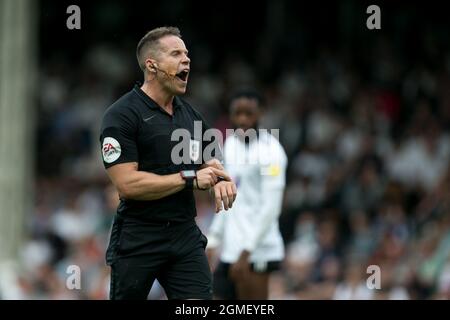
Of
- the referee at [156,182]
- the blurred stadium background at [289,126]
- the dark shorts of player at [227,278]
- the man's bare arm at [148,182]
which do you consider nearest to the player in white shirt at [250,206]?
the dark shorts of player at [227,278]

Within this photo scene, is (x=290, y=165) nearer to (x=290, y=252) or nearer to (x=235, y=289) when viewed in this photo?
(x=290, y=252)

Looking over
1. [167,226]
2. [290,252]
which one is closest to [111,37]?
[290,252]

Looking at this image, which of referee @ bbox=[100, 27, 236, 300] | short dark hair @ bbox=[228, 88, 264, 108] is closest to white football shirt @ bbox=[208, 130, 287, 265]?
short dark hair @ bbox=[228, 88, 264, 108]

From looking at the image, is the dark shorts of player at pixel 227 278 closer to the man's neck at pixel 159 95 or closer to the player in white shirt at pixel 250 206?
the player in white shirt at pixel 250 206

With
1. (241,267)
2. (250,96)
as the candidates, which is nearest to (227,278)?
(241,267)

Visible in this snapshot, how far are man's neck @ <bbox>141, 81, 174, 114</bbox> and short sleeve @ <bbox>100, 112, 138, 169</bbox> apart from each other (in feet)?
0.97

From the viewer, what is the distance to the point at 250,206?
10.0 m

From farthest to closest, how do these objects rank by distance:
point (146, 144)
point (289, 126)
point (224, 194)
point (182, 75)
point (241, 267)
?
point (289, 126)
point (241, 267)
point (182, 75)
point (146, 144)
point (224, 194)

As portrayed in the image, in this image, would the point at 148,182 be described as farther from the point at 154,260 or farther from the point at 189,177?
the point at 154,260

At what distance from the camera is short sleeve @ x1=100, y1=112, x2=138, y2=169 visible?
294 inches

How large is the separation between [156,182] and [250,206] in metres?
2.67

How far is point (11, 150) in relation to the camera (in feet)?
59.3

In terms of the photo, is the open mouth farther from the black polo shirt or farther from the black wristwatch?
the black wristwatch
